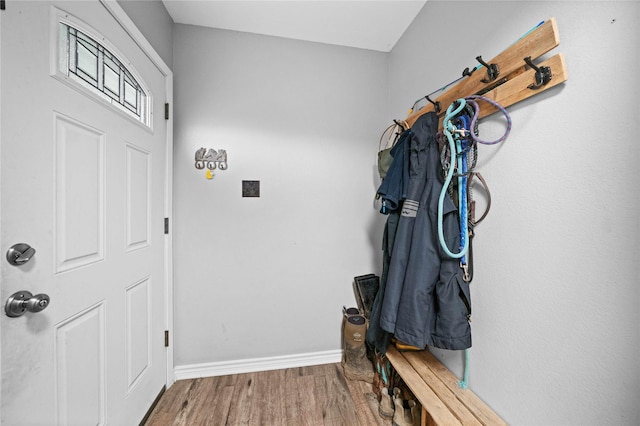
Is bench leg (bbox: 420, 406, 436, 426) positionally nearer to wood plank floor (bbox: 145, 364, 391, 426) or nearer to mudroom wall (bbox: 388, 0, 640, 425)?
mudroom wall (bbox: 388, 0, 640, 425)

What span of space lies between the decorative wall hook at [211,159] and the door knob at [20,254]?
104 centimetres

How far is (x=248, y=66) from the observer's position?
1720 millimetres

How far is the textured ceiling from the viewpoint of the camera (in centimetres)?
147

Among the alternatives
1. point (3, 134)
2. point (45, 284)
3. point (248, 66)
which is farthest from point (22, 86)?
point (248, 66)

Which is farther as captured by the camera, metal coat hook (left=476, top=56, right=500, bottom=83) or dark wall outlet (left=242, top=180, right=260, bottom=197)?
dark wall outlet (left=242, top=180, right=260, bottom=197)

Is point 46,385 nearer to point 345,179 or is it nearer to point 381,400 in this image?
point 381,400

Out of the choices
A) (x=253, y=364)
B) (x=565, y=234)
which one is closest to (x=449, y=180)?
(x=565, y=234)

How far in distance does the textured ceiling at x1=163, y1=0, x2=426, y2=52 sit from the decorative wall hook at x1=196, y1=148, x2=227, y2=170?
2.88 ft

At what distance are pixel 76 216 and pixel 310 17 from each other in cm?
171

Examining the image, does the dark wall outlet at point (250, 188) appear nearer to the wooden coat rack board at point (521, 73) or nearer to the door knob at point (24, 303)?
the door knob at point (24, 303)

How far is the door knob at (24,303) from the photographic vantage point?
662 millimetres

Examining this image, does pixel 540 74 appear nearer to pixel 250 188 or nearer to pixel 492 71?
pixel 492 71

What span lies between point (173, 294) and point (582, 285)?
206 cm

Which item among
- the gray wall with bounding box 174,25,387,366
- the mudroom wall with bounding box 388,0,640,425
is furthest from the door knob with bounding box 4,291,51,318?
the mudroom wall with bounding box 388,0,640,425
